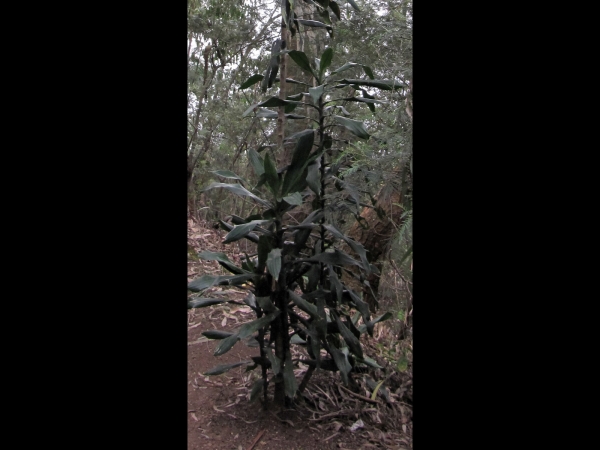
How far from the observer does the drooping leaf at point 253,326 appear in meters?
1.60

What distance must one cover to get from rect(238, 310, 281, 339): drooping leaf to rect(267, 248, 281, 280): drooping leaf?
256 millimetres

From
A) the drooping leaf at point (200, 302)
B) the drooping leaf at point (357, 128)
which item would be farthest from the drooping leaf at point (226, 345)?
the drooping leaf at point (357, 128)

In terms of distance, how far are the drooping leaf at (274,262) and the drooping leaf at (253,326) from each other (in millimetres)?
256

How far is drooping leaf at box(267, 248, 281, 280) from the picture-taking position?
56.8 inches

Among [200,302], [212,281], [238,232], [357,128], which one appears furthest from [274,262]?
[357,128]

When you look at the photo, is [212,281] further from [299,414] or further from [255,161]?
[299,414]

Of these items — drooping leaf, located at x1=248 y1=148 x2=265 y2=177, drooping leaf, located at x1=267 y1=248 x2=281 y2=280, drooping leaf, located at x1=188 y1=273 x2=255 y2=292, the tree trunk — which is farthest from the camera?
the tree trunk

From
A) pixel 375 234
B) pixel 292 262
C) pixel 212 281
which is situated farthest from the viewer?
pixel 375 234

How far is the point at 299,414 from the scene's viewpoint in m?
1.84

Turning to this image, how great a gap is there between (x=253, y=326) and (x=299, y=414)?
465mm

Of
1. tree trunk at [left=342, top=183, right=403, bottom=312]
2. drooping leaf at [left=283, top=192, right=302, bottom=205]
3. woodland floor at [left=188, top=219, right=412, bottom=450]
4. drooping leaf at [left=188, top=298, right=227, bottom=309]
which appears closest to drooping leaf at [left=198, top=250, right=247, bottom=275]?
drooping leaf at [left=188, top=298, right=227, bottom=309]

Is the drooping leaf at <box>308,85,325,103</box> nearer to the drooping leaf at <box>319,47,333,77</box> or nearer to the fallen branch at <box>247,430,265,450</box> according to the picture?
the drooping leaf at <box>319,47,333,77</box>

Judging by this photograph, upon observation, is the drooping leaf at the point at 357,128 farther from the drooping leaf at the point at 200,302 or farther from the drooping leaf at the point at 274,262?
the drooping leaf at the point at 200,302
